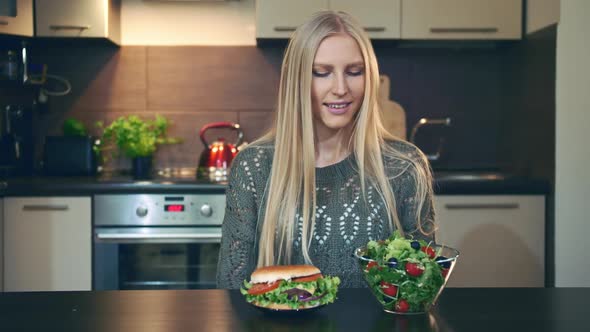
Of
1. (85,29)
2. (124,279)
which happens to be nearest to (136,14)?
(85,29)

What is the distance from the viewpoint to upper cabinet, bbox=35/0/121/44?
2.97 meters

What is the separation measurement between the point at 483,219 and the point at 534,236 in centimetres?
22

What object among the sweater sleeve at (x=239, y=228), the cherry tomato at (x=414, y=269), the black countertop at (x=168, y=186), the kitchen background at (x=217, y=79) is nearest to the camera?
the cherry tomato at (x=414, y=269)

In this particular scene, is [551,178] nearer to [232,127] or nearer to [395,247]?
[232,127]

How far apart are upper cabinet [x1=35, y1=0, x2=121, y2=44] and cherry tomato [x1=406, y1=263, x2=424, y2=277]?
230cm

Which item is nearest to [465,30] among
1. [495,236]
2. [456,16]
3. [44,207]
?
[456,16]

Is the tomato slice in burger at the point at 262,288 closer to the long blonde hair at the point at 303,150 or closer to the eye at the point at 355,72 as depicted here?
the long blonde hair at the point at 303,150

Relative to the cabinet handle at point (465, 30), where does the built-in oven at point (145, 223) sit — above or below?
below

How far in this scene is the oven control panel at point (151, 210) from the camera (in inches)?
108

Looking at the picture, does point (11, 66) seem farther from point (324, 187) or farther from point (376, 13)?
point (324, 187)

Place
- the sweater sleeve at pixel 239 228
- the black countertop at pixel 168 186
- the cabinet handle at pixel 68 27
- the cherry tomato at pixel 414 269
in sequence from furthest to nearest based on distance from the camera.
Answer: the cabinet handle at pixel 68 27, the black countertop at pixel 168 186, the sweater sleeve at pixel 239 228, the cherry tomato at pixel 414 269

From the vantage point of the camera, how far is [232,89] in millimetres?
3348

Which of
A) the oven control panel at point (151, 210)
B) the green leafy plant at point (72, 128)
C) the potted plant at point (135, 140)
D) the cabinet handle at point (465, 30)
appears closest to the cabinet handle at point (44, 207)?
the oven control panel at point (151, 210)

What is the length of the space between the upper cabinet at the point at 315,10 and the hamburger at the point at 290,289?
2025mm
